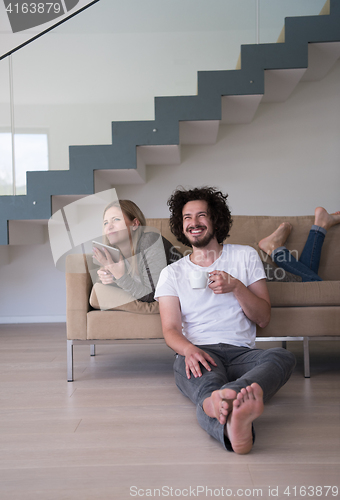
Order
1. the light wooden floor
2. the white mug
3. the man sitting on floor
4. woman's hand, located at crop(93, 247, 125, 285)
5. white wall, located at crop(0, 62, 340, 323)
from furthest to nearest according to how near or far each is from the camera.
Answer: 1. white wall, located at crop(0, 62, 340, 323)
2. woman's hand, located at crop(93, 247, 125, 285)
3. the white mug
4. the man sitting on floor
5. the light wooden floor

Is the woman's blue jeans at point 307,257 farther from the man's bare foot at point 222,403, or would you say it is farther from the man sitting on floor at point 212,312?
the man's bare foot at point 222,403

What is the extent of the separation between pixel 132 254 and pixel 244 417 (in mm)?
1052

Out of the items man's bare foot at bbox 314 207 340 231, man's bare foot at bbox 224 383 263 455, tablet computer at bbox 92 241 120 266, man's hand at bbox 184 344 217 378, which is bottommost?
man's bare foot at bbox 224 383 263 455

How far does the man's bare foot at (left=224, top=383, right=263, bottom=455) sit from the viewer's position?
3.62 feet

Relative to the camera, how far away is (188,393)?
1442mm

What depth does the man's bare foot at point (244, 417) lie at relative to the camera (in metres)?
1.10

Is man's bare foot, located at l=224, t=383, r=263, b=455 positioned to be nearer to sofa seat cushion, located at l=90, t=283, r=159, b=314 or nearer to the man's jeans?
the man's jeans

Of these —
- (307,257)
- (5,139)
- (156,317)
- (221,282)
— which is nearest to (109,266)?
(156,317)

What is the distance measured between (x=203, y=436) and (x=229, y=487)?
0.32 metres

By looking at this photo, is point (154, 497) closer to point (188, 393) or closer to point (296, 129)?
point (188, 393)

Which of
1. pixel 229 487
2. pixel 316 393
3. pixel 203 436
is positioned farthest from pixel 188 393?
pixel 316 393

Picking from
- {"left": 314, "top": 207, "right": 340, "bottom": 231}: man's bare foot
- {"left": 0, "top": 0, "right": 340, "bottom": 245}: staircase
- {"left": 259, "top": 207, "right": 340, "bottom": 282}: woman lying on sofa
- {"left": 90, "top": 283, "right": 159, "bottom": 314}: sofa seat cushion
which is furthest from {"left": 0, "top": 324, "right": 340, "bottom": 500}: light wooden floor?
{"left": 0, "top": 0, "right": 340, "bottom": 245}: staircase

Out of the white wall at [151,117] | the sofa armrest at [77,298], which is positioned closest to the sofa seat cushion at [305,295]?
the sofa armrest at [77,298]

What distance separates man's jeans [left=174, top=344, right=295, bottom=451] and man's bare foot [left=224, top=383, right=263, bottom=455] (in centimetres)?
4
